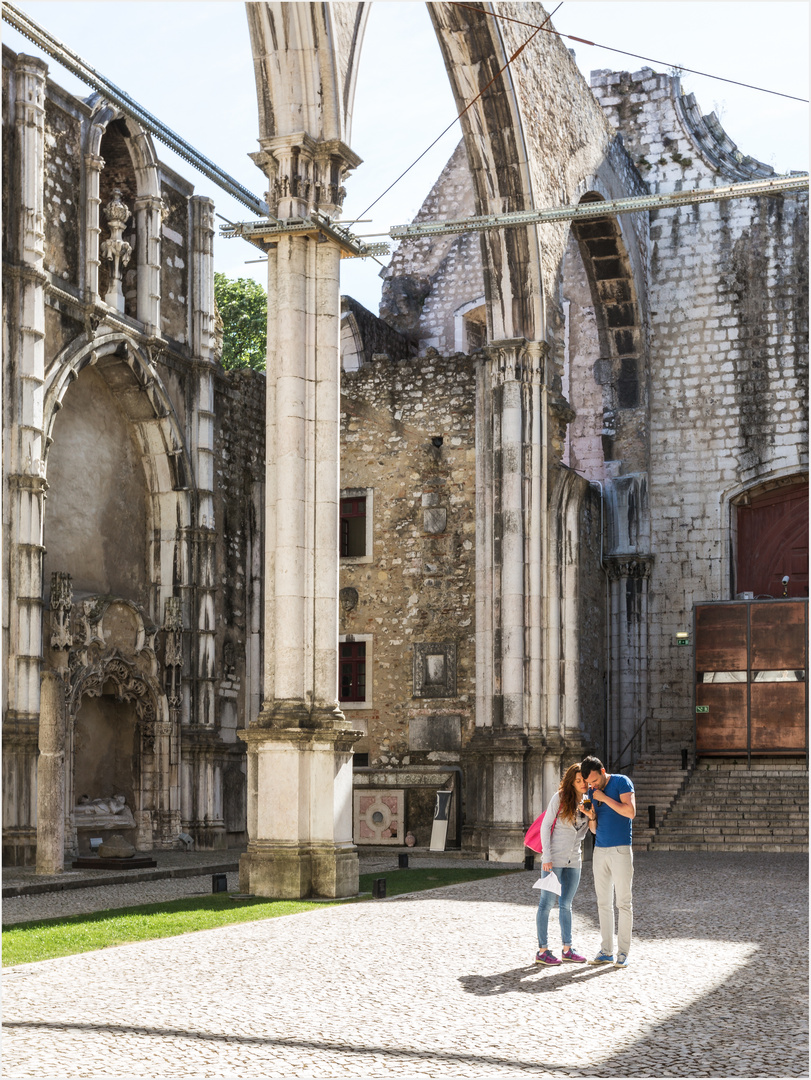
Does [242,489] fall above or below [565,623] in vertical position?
above

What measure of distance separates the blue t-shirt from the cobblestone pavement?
28.1 inches

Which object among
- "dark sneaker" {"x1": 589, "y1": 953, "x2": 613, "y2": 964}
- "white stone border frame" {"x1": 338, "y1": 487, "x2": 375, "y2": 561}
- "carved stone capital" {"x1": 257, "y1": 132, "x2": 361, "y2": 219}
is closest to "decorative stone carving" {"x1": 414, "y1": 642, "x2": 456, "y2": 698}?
"white stone border frame" {"x1": 338, "y1": 487, "x2": 375, "y2": 561}

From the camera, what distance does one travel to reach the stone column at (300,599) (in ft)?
38.2

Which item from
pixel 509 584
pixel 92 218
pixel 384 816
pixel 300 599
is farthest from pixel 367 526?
pixel 300 599

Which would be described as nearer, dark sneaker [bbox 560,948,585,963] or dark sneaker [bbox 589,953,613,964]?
dark sneaker [bbox 589,953,613,964]

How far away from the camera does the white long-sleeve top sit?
26.0 ft

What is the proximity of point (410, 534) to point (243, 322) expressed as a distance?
46.1 ft

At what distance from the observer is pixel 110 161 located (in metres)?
19.3

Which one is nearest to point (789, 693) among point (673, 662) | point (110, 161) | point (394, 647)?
point (673, 662)

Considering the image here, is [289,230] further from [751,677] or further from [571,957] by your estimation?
[751,677]

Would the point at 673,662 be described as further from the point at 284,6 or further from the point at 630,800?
the point at 630,800

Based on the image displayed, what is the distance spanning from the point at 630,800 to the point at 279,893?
468 cm

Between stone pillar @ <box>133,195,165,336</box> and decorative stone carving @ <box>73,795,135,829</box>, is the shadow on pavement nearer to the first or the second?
decorative stone carving @ <box>73,795,135,829</box>

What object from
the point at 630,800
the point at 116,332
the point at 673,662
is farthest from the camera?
the point at 673,662
